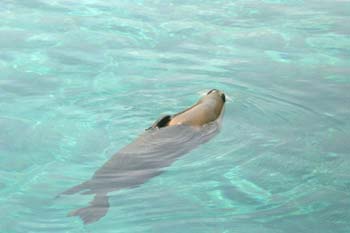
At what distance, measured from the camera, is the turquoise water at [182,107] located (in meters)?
3.45

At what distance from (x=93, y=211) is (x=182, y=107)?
150 centimetres

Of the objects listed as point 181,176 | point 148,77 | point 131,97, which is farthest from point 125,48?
point 181,176

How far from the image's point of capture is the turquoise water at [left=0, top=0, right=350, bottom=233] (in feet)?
11.3

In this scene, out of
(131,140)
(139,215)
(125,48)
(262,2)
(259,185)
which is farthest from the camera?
(262,2)

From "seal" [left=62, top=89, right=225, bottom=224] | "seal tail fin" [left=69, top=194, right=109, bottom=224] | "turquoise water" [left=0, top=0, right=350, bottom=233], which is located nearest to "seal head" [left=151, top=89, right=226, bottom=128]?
"seal" [left=62, top=89, right=225, bottom=224]

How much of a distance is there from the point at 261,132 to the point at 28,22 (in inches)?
118

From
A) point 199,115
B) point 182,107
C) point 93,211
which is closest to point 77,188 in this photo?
point 93,211

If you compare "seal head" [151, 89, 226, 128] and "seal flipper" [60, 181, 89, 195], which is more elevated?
"seal head" [151, 89, 226, 128]

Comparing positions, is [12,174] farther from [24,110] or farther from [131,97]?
[131,97]

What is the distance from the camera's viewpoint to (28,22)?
20.6 ft

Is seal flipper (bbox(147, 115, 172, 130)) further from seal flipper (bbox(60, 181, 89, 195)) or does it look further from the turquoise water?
seal flipper (bbox(60, 181, 89, 195))

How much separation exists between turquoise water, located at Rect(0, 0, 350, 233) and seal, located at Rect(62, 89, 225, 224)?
0.07 m

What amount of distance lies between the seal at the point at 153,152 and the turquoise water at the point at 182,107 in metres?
0.07

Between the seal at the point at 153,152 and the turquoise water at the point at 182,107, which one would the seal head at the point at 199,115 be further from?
the turquoise water at the point at 182,107
